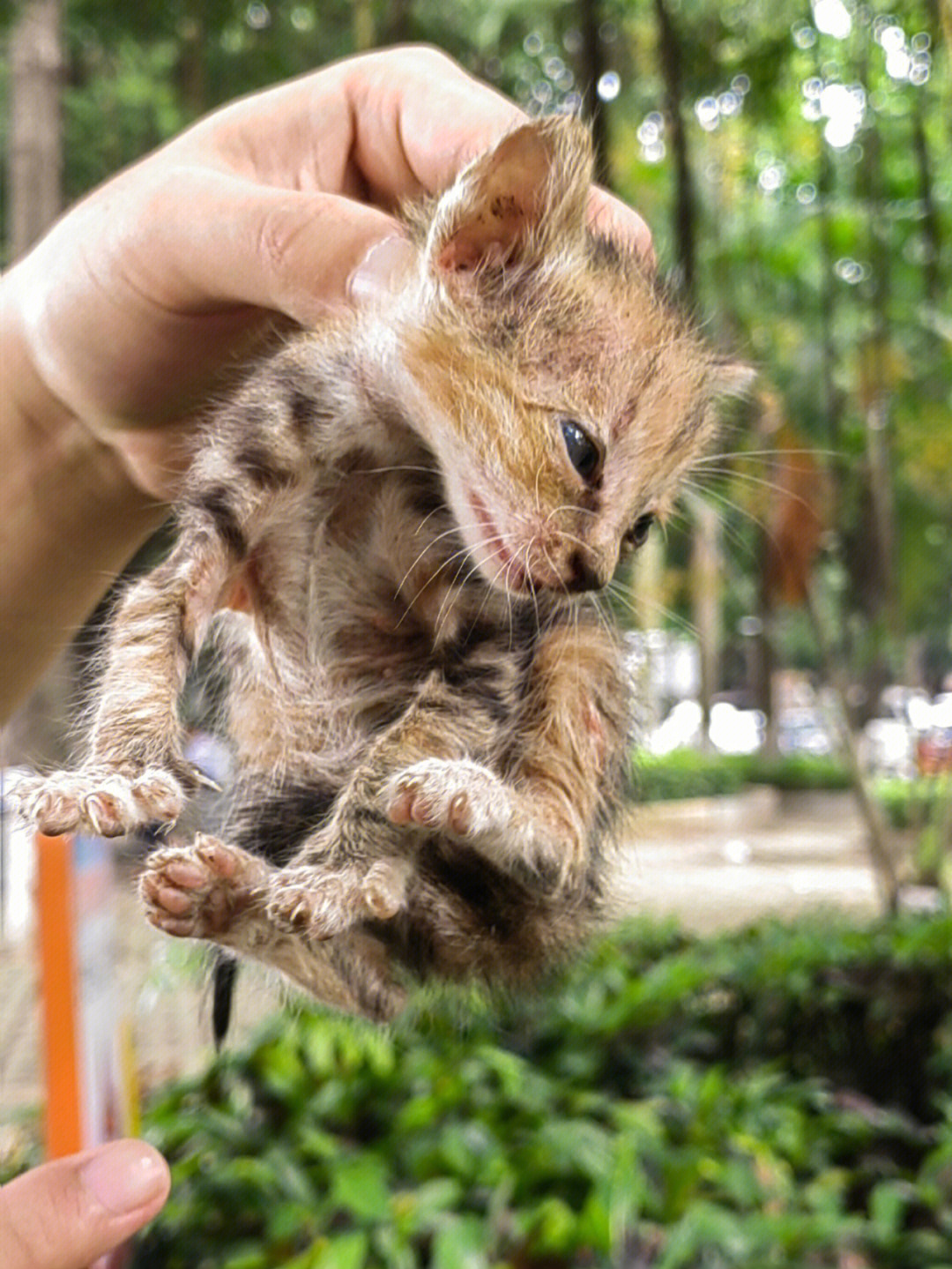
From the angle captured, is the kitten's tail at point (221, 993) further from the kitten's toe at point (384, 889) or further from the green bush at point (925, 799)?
the green bush at point (925, 799)

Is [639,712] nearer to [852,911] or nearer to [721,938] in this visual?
[721,938]

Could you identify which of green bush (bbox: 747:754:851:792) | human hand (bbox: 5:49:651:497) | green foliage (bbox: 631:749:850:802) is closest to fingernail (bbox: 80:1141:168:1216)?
human hand (bbox: 5:49:651:497)

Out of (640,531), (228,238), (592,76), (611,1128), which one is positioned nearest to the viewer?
(640,531)

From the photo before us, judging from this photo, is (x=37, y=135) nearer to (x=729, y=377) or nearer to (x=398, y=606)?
(x=729, y=377)

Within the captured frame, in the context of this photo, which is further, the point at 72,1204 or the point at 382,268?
the point at 72,1204

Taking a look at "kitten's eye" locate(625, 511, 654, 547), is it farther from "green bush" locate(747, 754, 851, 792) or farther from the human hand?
"green bush" locate(747, 754, 851, 792)

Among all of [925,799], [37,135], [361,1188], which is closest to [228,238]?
[37,135]
